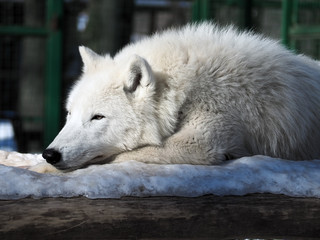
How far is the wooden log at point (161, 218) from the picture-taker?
2.28m

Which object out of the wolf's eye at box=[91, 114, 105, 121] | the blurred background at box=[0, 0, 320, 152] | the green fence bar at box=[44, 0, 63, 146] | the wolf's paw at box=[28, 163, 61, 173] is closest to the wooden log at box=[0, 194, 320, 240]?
the wolf's paw at box=[28, 163, 61, 173]

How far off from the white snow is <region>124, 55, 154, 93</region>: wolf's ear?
0.64 meters

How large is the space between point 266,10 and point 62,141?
555cm

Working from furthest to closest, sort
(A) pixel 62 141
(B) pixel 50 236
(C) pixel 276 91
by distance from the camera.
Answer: (C) pixel 276 91, (A) pixel 62 141, (B) pixel 50 236

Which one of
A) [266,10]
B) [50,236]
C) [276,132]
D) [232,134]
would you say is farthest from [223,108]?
[266,10]

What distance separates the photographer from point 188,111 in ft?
11.0

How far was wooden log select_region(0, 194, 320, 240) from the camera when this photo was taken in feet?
7.48

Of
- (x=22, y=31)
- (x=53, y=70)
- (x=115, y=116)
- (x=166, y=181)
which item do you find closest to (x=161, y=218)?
(x=166, y=181)

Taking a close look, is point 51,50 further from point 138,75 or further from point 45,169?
point 45,169

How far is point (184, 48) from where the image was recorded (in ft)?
11.9

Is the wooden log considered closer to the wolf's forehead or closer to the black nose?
the black nose

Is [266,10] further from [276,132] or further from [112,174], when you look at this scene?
[112,174]

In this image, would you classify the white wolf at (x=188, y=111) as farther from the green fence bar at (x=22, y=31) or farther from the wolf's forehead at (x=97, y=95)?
the green fence bar at (x=22, y=31)

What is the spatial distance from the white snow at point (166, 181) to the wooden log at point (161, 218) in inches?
2.3
